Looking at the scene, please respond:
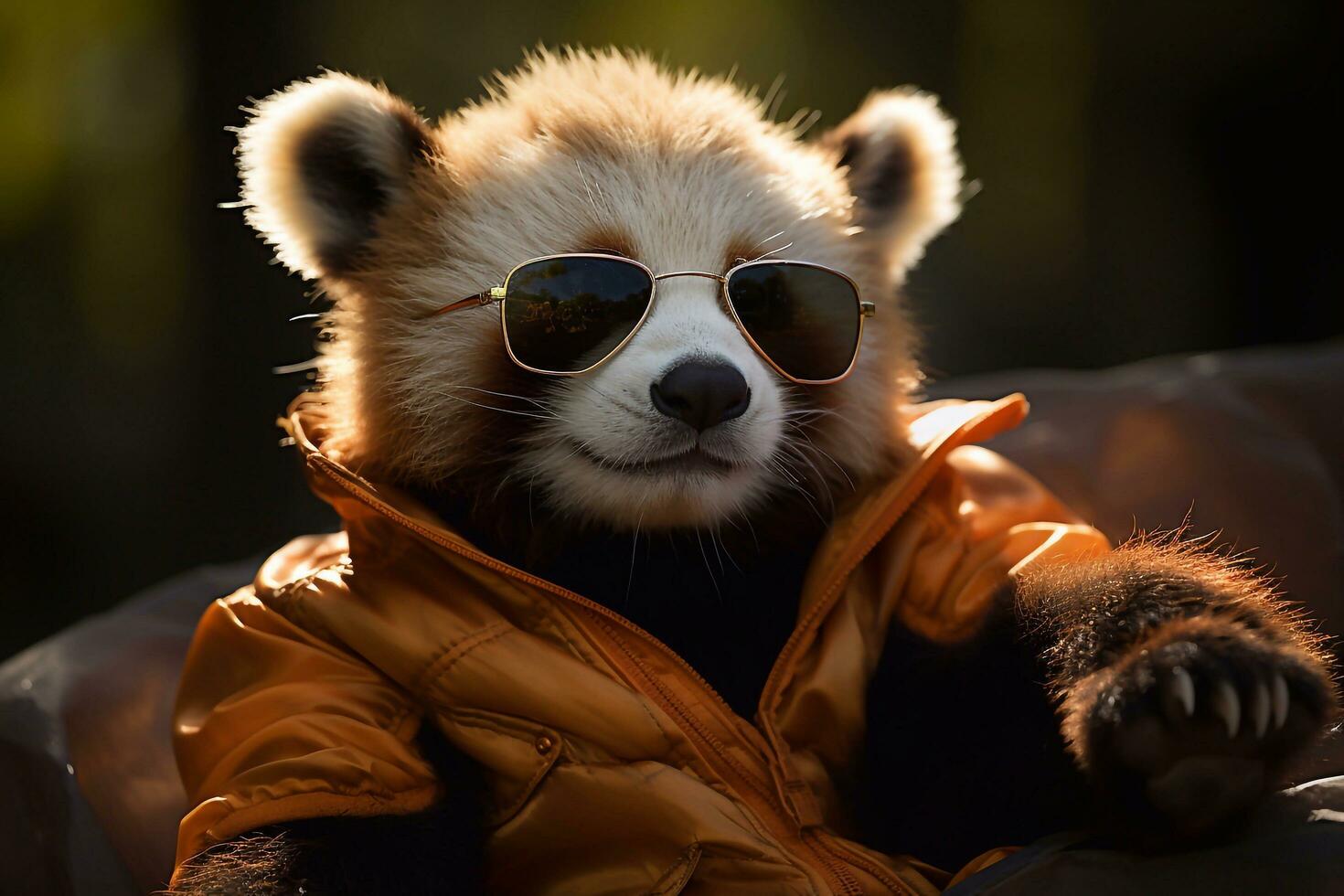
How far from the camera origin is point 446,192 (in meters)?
1.90

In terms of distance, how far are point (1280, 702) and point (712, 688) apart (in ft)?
2.70

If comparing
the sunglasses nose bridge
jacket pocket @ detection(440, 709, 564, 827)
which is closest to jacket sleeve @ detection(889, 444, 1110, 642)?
the sunglasses nose bridge

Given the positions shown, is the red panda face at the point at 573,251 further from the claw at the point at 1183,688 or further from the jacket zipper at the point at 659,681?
the claw at the point at 1183,688

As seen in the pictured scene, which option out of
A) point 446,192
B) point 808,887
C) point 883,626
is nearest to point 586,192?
point 446,192

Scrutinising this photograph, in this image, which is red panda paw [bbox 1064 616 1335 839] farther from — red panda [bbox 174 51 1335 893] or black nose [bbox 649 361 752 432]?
black nose [bbox 649 361 752 432]

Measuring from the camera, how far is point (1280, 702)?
4.39 ft

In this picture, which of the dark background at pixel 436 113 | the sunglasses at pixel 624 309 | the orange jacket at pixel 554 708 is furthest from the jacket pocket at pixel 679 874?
the dark background at pixel 436 113

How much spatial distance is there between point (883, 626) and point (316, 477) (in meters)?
0.98

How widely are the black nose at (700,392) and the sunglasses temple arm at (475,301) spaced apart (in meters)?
0.29

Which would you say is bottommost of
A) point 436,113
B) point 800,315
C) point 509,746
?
point 509,746

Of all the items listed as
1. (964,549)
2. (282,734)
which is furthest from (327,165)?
(964,549)

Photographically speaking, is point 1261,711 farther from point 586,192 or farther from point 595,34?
point 595,34

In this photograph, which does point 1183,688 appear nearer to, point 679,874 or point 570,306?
point 679,874

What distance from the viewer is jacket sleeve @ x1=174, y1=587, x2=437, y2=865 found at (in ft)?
5.22
